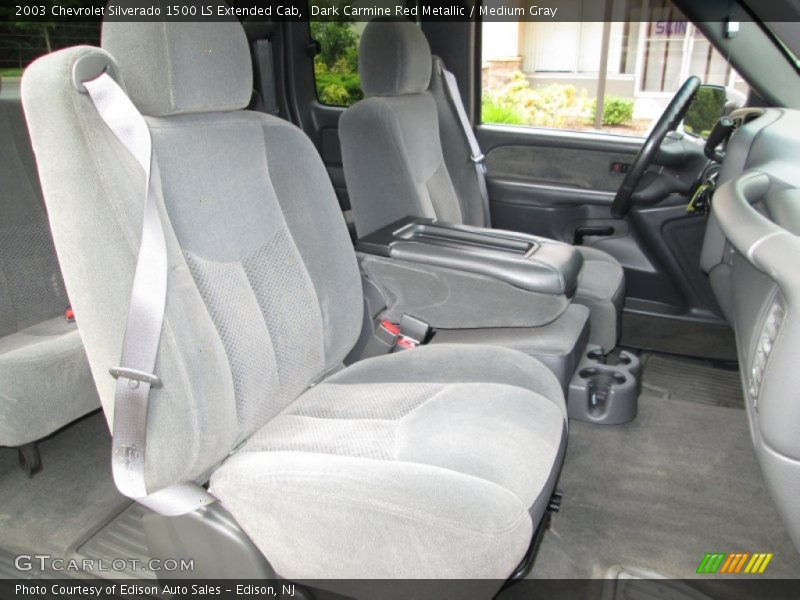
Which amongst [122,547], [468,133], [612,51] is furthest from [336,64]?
[122,547]

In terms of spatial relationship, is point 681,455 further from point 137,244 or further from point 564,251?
point 137,244

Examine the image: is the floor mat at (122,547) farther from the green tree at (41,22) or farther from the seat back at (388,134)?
the green tree at (41,22)

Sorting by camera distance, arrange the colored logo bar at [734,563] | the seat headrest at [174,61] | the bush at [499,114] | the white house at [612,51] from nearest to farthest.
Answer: the seat headrest at [174,61] < the colored logo bar at [734,563] < the white house at [612,51] < the bush at [499,114]

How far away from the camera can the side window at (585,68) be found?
8.68 feet

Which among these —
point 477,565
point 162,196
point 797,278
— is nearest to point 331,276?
point 162,196

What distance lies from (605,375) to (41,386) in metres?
1.61

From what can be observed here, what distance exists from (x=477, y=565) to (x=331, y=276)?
75 cm

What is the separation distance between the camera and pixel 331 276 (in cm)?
152

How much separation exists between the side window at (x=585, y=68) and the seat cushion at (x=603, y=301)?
0.81m

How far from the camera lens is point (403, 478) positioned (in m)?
1.02

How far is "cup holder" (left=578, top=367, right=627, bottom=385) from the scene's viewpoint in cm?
204

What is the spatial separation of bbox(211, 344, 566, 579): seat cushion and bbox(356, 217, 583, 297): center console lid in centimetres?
31

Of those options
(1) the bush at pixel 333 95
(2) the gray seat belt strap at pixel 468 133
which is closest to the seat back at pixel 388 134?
(2) the gray seat belt strap at pixel 468 133

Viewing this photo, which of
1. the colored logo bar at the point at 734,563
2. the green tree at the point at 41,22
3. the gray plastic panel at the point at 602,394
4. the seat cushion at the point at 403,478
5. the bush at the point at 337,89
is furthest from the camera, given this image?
the bush at the point at 337,89
